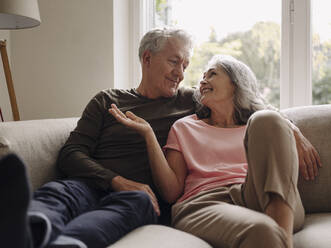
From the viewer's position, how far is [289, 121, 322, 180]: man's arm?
1.66 m

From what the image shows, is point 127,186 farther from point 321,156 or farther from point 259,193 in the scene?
point 321,156

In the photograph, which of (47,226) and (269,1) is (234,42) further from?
(47,226)

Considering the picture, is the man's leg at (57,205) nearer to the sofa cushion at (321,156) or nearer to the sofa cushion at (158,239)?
the sofa cushion at (158,239)

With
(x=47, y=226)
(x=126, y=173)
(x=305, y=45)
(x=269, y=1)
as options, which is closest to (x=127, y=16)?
(x=269, y=1)

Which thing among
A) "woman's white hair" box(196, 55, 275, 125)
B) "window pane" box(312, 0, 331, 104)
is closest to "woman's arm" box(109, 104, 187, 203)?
"woman's white hair" box(196, 55, 275, 125)

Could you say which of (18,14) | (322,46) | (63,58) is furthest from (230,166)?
(63,58)

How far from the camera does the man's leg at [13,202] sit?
0.88m

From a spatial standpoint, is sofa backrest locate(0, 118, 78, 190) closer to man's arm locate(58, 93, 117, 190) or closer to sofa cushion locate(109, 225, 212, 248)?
man's arm locate(58, 93, 117, 190)

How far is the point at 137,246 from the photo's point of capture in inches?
46.5

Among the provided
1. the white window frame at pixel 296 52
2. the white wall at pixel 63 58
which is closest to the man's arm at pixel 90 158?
the white wall at pixel 63 58

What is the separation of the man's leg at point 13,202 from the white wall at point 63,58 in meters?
1.73

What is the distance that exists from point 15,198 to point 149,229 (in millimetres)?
557

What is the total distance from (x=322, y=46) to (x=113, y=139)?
1287mm

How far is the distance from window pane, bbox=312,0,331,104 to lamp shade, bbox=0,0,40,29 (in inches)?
60.6
